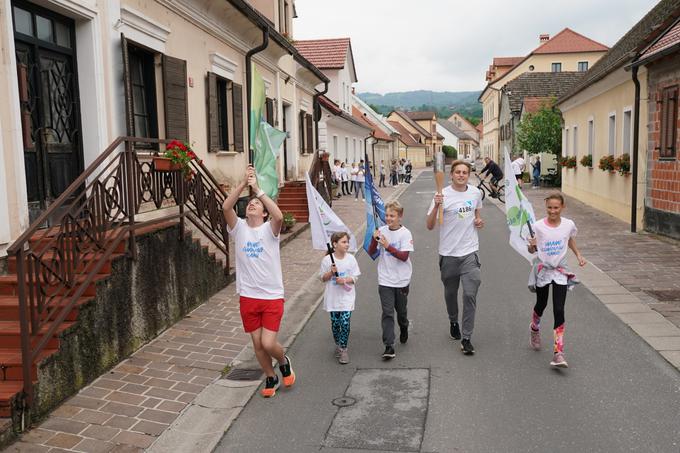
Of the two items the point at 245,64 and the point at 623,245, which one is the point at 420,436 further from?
the point at 245,64

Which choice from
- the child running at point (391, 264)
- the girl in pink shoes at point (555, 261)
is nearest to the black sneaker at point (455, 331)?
the child running at point (391, 264)

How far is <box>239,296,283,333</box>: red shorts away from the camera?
205 inches

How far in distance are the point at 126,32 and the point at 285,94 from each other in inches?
422

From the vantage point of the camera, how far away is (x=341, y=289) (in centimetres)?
609

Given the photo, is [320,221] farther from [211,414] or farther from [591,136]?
[591,136]

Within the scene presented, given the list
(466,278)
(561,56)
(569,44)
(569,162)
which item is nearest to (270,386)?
(466,278)

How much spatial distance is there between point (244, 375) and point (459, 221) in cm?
254

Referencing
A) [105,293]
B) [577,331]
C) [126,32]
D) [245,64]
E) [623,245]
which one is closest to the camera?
[105,293]

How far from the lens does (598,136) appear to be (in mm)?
20234

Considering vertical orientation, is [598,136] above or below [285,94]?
below

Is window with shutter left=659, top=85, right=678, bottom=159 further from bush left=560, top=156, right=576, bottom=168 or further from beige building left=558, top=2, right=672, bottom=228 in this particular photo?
bush left=560, top=156, right=576, bottom=168

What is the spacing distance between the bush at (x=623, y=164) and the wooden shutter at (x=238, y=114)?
32.3ft

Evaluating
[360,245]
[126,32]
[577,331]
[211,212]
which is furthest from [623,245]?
[126,32]

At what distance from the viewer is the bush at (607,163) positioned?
17.8 meters
